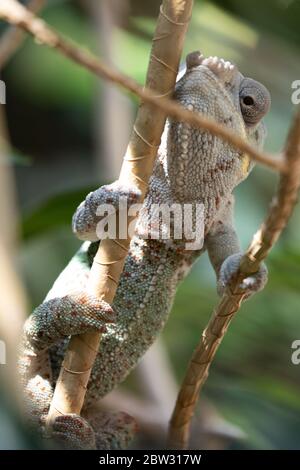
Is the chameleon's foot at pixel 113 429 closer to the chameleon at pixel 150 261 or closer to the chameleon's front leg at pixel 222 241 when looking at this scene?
the chameleon at pixel 150 261

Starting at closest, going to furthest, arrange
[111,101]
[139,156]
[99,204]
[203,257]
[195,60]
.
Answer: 1. [139,156]
2. [99,204]
3. [195,60]
4. [203,257]
5. [111,101]

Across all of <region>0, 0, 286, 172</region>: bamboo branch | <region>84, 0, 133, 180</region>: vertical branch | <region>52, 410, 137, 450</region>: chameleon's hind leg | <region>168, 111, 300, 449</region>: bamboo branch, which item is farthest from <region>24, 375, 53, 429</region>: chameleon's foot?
<region>84, 0, 133, 180</region>: vertical branch

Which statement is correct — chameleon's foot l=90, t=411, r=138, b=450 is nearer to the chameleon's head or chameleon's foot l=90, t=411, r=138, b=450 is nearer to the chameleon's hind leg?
the chameleon's hind leg

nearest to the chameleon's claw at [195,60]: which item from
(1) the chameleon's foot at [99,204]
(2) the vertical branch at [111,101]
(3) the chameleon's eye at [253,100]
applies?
(3) the chameleon's eye at [253,100]

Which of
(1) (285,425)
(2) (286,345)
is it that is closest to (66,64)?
(2) (286,345)

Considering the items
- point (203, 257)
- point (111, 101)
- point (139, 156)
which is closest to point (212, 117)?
point (139, 156)

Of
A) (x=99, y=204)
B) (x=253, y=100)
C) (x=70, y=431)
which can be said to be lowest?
(x=70, y=431)

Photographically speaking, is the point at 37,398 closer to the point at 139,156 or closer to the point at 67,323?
the point at 67,323
